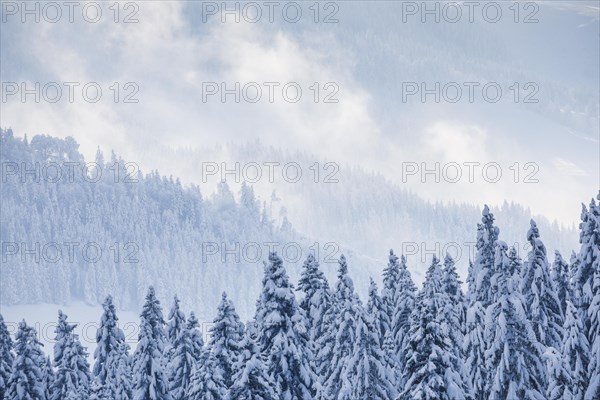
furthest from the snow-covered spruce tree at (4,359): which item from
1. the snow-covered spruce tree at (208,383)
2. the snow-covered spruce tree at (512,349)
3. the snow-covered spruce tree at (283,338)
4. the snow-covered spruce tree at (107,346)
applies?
the snow-covered spruce tree at (512,349)

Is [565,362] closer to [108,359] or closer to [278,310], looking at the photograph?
[278,310]

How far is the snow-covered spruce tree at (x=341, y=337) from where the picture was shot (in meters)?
42.6

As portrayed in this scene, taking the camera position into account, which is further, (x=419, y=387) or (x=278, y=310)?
(x=278, y=310)

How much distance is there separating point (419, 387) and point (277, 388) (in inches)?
278

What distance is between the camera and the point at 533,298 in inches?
1524

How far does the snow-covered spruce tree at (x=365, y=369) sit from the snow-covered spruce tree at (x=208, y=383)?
6286mm

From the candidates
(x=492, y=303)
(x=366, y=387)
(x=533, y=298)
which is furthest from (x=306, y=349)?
(x=533, y=298)

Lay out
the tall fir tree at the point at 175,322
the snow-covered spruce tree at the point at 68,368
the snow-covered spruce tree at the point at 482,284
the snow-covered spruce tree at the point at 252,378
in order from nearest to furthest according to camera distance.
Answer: the snow-covered spruce tree at the point at 252,378 < the snow-covered spruce tree at the point at 482,284 < the snow-covered spruce tree at the point at 68,368 < the tall fir tree at the point at 175,322

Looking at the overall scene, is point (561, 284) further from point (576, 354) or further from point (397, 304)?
point (576, 354)

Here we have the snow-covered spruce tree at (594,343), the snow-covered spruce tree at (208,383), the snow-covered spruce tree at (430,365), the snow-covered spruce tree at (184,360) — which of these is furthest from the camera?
the snow-covered spruce tree at (184,360)

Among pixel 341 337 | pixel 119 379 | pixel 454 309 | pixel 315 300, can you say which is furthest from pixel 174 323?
pixel 454 309

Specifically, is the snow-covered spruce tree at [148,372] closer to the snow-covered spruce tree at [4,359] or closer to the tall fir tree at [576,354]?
the snow-covered spruce tree at [4,359]

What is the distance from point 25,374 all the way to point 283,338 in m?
20.5

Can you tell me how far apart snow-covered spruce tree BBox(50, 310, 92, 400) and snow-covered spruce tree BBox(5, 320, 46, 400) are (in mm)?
1469
